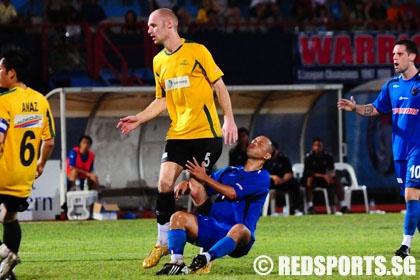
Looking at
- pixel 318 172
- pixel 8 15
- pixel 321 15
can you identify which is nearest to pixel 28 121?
pixel 318 172

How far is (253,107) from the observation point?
24.3 meters

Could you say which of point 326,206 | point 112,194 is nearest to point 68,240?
point 112,194

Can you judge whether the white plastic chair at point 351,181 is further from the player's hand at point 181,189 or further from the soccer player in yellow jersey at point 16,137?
the soccer player in yellow jersey at point 16,137

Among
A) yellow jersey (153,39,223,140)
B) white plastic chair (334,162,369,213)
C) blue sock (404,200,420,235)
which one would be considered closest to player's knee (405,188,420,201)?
blue sock (404,200,420,235)

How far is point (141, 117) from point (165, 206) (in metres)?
0.87

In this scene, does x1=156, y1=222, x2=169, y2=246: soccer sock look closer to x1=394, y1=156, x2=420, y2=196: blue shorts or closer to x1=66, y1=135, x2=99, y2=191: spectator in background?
x1=394, y1=156, x2=420, y2=196: blue shorts

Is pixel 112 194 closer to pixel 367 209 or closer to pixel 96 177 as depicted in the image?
pixel 96 177

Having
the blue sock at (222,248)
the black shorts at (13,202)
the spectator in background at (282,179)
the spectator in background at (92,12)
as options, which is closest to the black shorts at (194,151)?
the blue sock at (222,248)

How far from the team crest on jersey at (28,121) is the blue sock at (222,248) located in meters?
1.81

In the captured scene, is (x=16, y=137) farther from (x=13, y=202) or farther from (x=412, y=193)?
(x=412, y=193)

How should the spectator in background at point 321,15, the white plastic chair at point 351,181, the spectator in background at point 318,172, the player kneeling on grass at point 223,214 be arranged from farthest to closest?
the spectator in background at point 321,15
the white plastic chair at point 351,181
the spectator in background at point 318,172
the player kneeling on grass at point 223,214

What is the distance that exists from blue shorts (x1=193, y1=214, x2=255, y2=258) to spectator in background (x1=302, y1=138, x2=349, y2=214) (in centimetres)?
1266

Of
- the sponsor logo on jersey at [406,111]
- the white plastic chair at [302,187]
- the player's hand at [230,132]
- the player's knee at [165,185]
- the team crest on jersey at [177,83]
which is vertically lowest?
the white plastic chair at [302,187]

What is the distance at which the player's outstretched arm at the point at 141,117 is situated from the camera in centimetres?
1100
